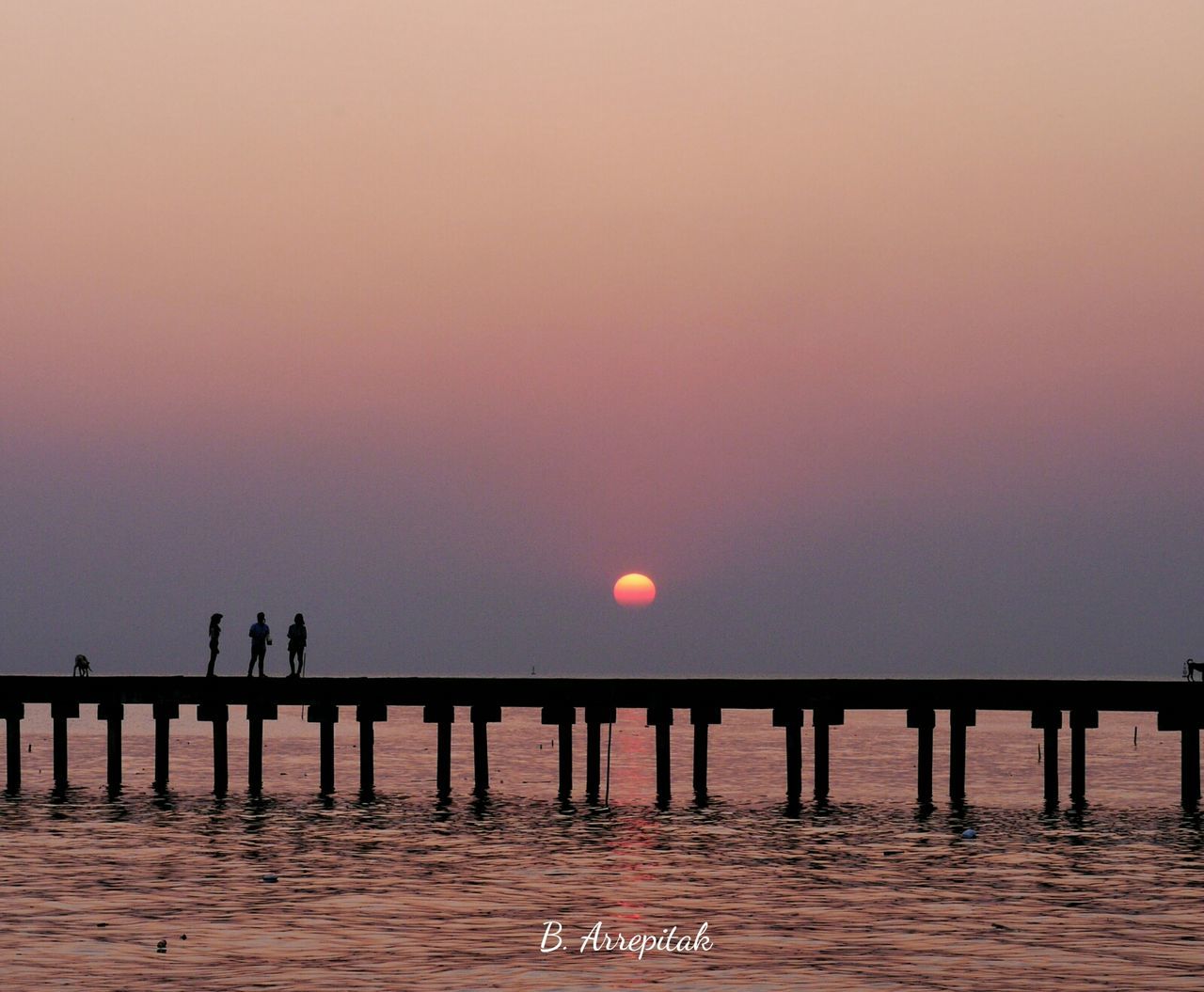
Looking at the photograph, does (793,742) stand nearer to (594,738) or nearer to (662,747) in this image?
(662,747)

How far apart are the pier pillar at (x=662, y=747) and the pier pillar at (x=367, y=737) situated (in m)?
6.10

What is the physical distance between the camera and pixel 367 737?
45344 millimetres

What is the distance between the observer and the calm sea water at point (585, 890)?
72.0 feet

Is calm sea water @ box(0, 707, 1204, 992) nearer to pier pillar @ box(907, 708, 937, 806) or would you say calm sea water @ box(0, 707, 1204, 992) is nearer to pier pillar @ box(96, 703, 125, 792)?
pier pillar @ box(907, 708, 937, 806)

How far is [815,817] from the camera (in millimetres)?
40312

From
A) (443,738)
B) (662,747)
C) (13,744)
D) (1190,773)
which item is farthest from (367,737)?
(1190,773)

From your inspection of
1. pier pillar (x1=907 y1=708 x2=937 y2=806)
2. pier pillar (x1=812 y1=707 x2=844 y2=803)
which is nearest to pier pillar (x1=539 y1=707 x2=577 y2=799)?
Result: pier pillar (x1=812 y1=707 x2=844 y2=803)

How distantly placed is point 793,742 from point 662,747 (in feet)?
10.1

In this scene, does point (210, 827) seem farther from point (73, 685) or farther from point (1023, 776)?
point (1023, 776)

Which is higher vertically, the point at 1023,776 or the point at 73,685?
the point at 73,685

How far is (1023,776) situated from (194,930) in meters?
40.7

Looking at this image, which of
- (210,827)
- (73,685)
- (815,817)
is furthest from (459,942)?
(73,685)

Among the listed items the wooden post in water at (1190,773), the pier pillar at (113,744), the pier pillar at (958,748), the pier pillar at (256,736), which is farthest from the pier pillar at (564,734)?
the wooden post in water at (1190,773)

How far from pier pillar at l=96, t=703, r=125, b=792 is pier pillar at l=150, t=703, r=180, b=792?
86 centimetres
